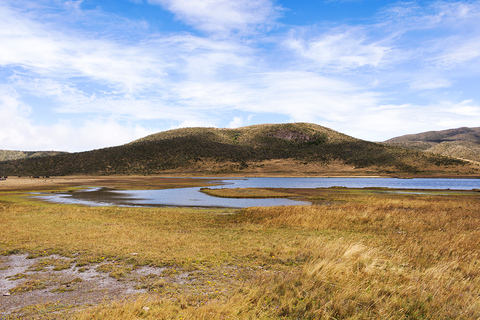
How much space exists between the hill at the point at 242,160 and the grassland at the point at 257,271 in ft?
349

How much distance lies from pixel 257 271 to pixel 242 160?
426 ft

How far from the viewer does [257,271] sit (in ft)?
30.3

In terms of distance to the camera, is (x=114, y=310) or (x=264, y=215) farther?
(x=264, y=215)

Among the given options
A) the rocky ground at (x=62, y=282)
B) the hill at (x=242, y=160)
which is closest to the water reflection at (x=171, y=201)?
the rocky ground at (x=62, y=282)

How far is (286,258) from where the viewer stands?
10.5 metres

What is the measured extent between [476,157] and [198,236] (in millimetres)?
233668

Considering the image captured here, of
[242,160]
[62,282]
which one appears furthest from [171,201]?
[242,160]

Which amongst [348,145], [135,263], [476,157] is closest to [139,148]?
[348,145]

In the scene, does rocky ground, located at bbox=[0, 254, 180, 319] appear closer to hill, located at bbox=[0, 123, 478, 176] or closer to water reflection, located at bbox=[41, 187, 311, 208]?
water reflection, located at bbox=[41, 187, 311, 208]

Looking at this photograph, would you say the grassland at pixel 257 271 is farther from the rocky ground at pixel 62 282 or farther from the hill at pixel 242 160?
the hill at pixel 242 160

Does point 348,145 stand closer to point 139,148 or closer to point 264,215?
point 139,148

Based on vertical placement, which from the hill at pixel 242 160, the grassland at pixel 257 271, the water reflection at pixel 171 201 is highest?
the hill at pixel 242 160

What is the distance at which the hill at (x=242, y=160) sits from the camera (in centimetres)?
12025

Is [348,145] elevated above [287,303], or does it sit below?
above
